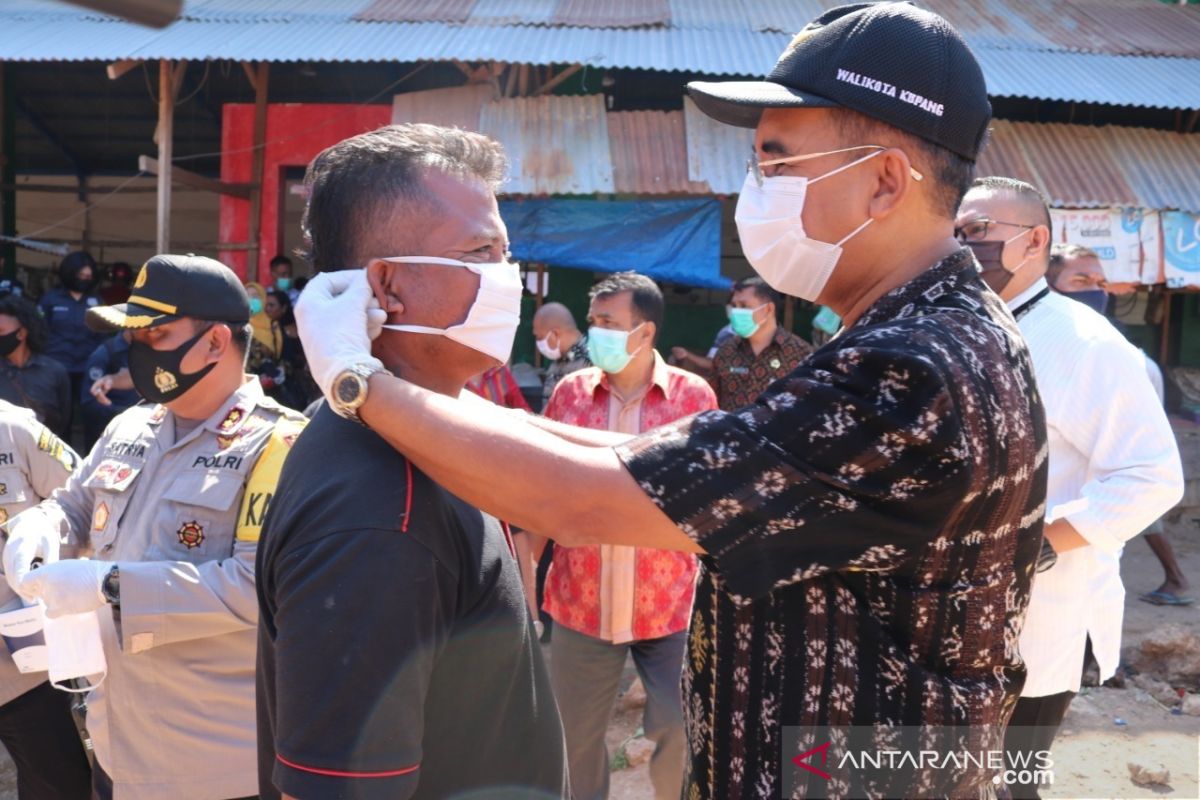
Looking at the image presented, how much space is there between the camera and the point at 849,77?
1.44 m

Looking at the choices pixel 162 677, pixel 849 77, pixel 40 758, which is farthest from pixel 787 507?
pixel 40 758

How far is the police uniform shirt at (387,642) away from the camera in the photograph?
129cm

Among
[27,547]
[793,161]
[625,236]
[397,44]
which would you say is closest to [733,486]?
[793,161]

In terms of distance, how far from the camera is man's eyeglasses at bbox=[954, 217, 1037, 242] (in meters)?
2.98

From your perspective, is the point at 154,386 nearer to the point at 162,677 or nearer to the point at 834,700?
the point at 162,677

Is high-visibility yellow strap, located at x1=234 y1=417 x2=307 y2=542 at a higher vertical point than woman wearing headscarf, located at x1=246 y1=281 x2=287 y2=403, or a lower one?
higher

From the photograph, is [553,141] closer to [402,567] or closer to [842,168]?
[842,168]

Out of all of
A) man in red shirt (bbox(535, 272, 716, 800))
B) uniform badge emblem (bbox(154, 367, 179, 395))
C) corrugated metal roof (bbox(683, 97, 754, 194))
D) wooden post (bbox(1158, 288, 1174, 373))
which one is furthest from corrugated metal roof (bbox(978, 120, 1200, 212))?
uniform badge emblem (bbox(154, 367, 179, 395))

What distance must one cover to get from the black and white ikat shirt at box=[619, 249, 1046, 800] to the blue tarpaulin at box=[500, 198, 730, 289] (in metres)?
6.62

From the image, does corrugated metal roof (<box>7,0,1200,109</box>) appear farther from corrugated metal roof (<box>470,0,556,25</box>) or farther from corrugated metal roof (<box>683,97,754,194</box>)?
corrugated metal roof (<box>683,97,754,194</box>)

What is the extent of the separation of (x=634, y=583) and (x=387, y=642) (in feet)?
8.89

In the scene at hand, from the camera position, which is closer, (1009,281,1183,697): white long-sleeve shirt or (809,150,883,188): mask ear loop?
(809,150,883,188): mask ear loop

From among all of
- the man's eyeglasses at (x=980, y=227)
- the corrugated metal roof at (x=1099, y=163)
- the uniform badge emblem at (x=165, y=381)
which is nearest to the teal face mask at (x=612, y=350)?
the man's eyeglasses at (x=980, y=227)

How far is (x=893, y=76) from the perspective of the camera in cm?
142
